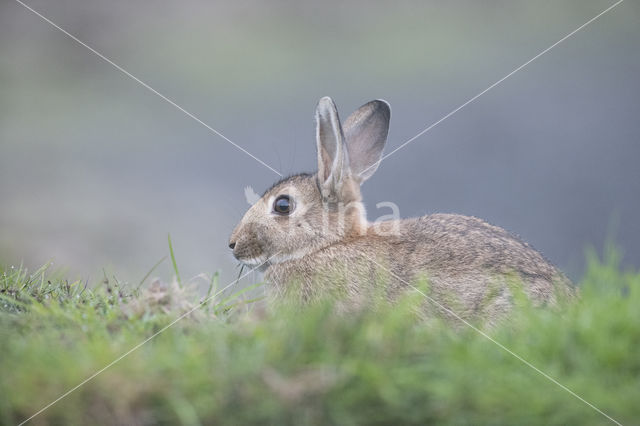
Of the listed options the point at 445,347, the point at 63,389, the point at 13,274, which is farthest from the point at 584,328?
the point at 13,274

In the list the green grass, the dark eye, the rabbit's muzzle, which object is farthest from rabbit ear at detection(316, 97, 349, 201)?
the green grass

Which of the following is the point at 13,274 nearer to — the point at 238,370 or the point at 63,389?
the point at 63,389

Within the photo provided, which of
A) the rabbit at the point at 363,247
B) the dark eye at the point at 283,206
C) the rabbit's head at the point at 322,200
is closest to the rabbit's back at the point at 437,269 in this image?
the rabbit at the point at 363,247

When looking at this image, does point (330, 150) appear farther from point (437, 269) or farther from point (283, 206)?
point (437, 269)

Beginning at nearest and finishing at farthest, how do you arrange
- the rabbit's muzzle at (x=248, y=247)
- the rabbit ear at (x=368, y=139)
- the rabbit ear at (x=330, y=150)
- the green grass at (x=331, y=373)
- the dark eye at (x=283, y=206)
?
the green grass at (x=331, y=373), the rabbit ear at (x=330, y=150), the rabbit's muzzle at (x=248, y=247), the dark eye at (x=283, y=206), the rabbit ear at (x=368, y=139)

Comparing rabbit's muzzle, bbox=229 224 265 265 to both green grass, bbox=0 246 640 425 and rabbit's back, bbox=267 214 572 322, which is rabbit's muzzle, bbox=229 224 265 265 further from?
green grass, bbox=0 246 640 425

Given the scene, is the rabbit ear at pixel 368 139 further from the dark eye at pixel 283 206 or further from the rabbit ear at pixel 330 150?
the dark eye at pixel 283 206
